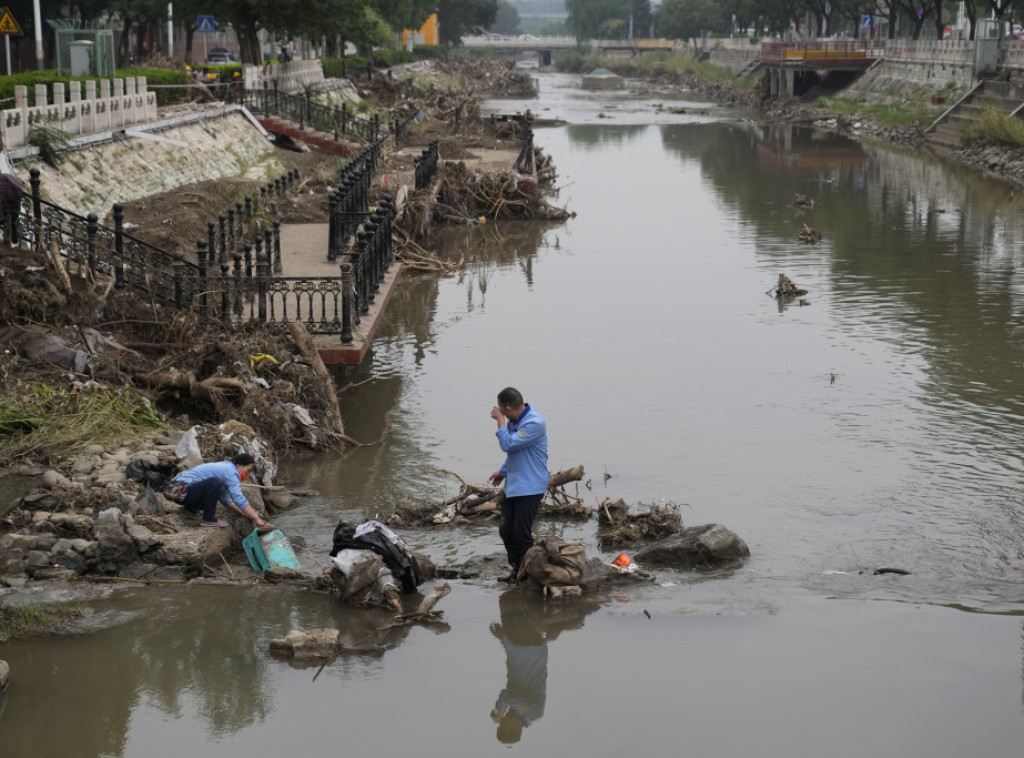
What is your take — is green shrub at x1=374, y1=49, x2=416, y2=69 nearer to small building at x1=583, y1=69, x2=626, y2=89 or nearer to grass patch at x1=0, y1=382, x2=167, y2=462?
small building at x1=583, y1=69, x2=626, y2=89

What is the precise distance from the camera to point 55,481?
1111 centimetres

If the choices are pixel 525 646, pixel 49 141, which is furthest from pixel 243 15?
pixel 525 646

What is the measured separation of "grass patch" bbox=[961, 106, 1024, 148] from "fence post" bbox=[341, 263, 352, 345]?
34.9m

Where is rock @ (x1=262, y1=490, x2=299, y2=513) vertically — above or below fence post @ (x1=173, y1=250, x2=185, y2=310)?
below

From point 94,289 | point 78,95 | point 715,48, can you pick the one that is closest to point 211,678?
point 94,289

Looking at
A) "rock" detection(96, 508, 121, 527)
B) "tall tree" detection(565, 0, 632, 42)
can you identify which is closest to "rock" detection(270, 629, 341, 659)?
"rock" detection(96, 508, 121, 527)

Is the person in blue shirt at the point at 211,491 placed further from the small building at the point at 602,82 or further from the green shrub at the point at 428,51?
the small building at the point at 602,82

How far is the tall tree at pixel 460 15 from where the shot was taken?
132250mm

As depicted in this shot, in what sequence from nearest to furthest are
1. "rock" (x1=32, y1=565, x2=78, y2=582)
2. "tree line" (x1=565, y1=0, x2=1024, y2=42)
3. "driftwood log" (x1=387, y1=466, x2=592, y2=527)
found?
"rock" (x1=32, y1=565, x2=78, y2=582) < "driftwood log" (x1=387, y1=466, x2=592, y2=527) < "tree line" (x1=565, y1=0, x2=1024, y2=42)

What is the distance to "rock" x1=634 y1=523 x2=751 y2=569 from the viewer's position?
10.9m

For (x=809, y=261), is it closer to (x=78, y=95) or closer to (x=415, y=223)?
(x=415, y=223)

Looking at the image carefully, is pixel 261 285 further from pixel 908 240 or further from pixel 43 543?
pixel 908 240

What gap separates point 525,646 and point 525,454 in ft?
4.95

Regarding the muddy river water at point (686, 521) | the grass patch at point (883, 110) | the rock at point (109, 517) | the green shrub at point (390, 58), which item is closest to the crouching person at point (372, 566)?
the muddy river water at point (686, 521)
